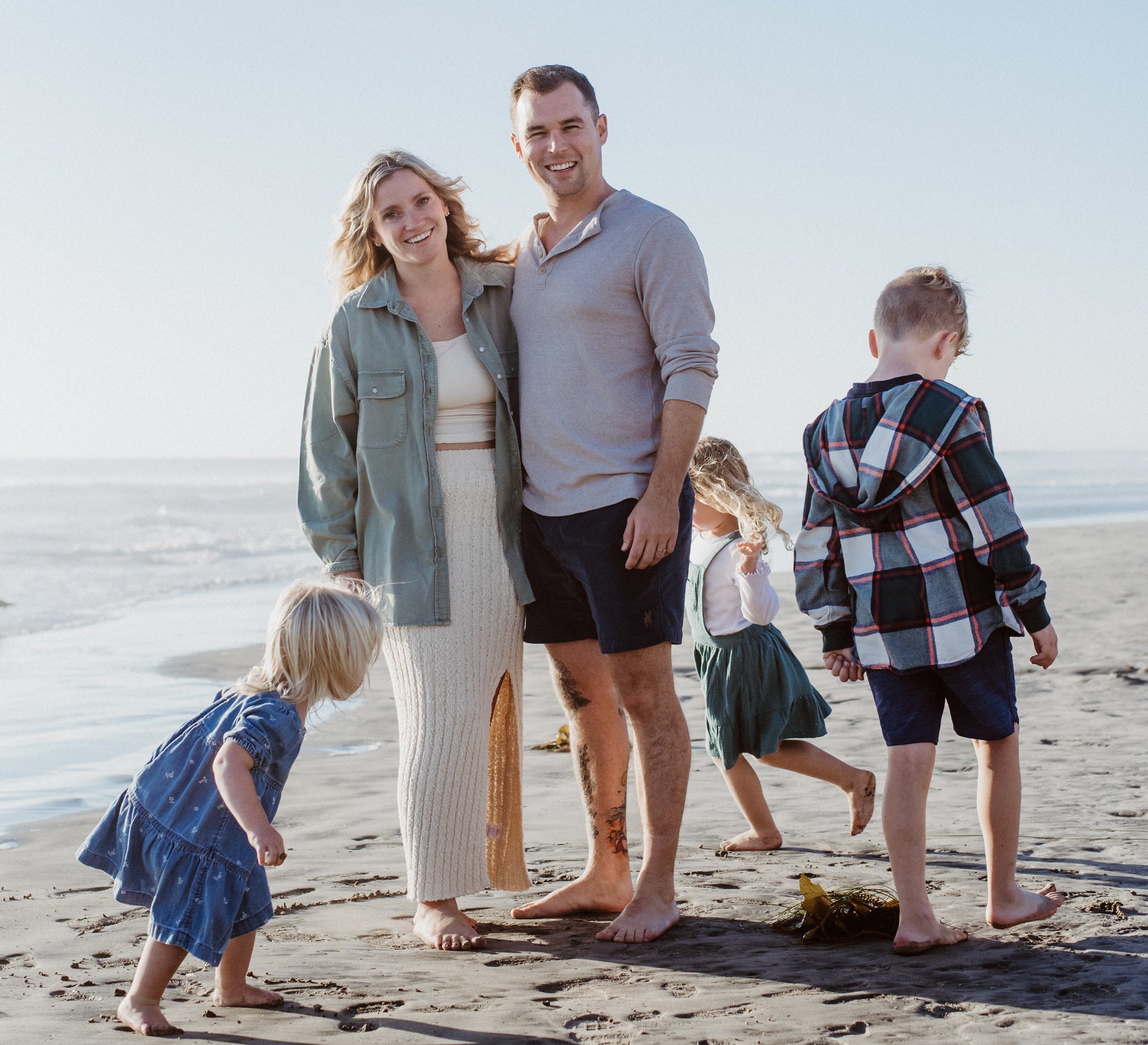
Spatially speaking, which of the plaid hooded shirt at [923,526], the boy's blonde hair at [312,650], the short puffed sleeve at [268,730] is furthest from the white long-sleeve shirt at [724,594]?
the short puffed sleeve at [268,730]

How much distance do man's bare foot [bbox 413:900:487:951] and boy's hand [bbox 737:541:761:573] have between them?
4.73ft

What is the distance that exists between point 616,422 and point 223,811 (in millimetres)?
1371

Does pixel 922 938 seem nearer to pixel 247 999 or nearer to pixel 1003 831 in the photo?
pixel 1003 831

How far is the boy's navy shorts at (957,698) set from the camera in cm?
286

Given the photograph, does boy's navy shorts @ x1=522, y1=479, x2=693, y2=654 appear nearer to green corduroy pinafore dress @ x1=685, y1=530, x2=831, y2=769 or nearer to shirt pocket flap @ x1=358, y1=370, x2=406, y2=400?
shirt pocket flap @ x1=358, y1=370, x2=406, y2=400

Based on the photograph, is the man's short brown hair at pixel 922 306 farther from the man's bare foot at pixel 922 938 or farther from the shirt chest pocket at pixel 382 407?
the man's bare foot at pixel 922 938

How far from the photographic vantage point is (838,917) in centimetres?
300

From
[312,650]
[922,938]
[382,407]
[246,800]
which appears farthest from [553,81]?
[922,938]

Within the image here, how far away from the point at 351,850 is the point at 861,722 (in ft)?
9.19

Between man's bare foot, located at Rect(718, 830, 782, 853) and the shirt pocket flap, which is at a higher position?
the shirt pocket flap

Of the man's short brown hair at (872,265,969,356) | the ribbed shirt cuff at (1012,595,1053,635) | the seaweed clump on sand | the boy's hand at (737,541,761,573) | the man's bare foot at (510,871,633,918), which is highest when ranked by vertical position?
the man's short brown hair at (872,265,969,356)

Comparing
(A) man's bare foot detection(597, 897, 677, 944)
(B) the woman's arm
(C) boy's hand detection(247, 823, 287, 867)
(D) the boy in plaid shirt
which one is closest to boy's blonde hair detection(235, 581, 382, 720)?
(B) the woman's arm

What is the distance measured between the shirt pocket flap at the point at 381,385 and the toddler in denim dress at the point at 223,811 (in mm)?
660

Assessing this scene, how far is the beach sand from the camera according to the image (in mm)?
2457
